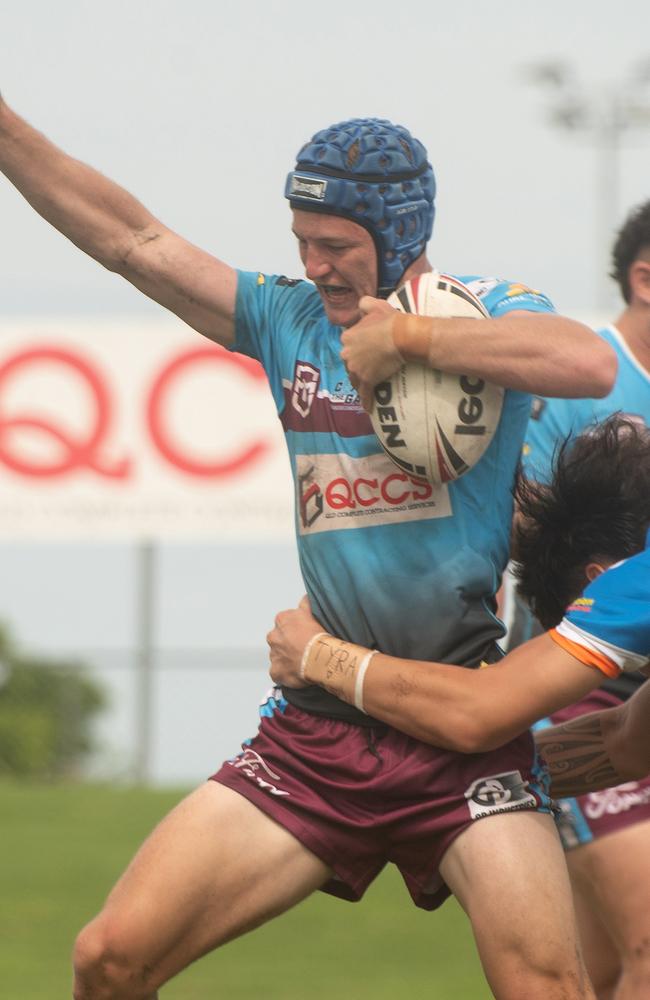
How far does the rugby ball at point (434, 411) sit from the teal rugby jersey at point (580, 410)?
4.05 feet

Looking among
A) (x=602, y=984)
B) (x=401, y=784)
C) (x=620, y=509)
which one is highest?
(x=620, y=509)

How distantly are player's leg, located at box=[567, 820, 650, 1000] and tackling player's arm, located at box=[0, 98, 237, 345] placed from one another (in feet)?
5.84

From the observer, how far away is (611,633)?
13.6 ft

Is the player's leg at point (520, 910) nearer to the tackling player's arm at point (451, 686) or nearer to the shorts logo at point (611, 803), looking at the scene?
the tackling player's arm at point (451, 686)

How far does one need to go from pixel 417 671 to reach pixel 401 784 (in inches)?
11.6

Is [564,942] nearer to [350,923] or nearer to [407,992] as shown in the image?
[407,992]

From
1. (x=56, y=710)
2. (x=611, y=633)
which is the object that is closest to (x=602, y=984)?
(x=611, y=633)

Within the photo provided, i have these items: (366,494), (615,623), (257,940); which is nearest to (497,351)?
(366,494)

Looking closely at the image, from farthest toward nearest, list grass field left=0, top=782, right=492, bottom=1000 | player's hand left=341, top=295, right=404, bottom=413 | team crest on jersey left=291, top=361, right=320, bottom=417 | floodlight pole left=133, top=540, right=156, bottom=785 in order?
floodlight pole left=133, top=540, right=156, bottom=785 < grass field left=0, top=782, right=492, bottom=1000 < team crest on jersey left=291, top=361, right=320, bottom=417 < player's hand left=341, top=295, right=404, bottom=413

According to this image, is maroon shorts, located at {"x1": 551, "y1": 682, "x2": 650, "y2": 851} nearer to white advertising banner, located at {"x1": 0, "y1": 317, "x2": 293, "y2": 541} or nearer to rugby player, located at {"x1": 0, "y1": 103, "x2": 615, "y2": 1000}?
rugby player, located at {"x1": 0, "y1": 103, "x2": 615, "y2": 1000}

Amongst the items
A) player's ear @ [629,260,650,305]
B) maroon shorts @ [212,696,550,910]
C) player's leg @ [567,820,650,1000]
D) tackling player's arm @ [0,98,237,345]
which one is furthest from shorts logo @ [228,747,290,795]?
player's ear @ [629,260,650,305]

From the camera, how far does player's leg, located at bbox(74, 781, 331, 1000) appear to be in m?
4.36

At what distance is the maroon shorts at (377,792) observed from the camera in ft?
14.6

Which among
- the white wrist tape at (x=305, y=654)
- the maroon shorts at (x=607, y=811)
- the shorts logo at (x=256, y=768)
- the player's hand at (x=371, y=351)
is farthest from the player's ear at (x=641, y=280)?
the shorts logo at (x=256, y=768)
